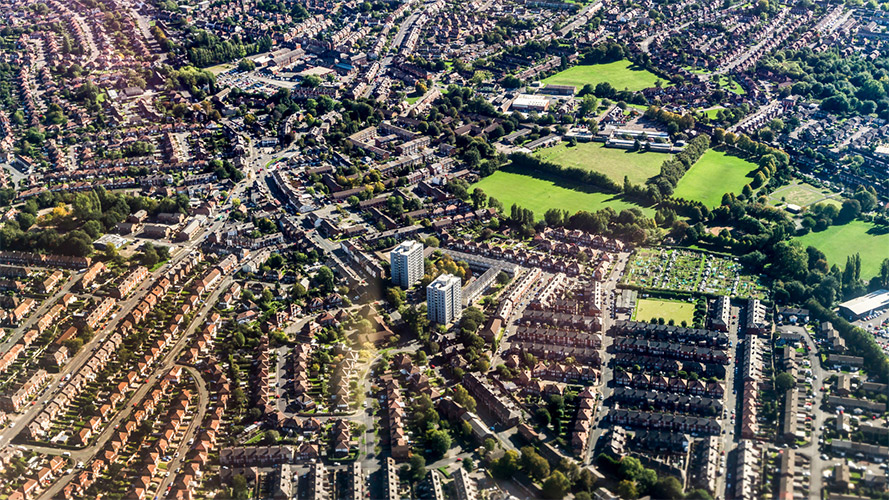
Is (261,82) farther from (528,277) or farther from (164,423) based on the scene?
(164,423)

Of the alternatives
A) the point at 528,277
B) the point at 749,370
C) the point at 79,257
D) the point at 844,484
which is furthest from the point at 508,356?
the point at 79,257

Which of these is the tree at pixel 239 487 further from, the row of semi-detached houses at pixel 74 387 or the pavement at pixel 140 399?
the row of semi-detached houses at pixel 74 387

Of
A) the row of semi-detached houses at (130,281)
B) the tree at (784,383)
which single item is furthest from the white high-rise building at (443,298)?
the row of semi-detached houses at (130,281)

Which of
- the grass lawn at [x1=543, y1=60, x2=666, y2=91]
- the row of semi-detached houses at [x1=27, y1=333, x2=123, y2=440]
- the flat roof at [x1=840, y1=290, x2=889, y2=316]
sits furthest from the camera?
the grass lawn at [x1=543, y1=60, x2=666, y2=91]

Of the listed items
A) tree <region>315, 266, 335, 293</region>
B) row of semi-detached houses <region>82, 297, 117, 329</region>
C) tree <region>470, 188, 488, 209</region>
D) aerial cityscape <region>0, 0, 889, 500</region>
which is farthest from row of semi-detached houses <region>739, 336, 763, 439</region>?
row of semi-detached houses <region>82, 297, 117, 329</region>

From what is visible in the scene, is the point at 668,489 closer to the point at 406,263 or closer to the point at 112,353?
the point at 406,263

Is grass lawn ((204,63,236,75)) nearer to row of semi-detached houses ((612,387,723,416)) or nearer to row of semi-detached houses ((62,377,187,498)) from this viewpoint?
row of semi-detached houses ((62,377,187,498))
